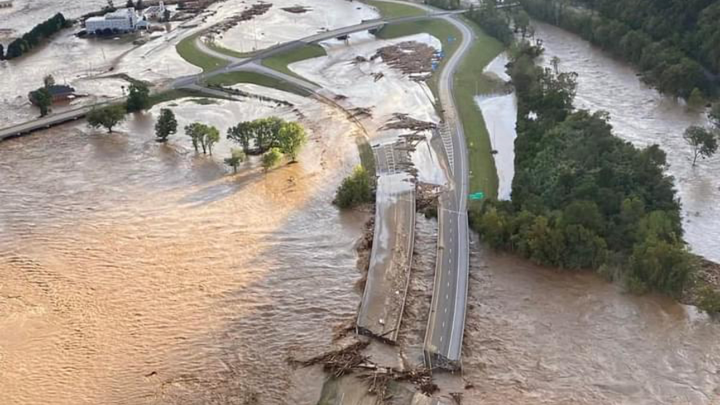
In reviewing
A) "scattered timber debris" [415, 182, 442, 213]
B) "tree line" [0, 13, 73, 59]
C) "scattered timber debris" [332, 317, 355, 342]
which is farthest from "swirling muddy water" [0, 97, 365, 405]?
"tree line" [0, 13, 73, 59]

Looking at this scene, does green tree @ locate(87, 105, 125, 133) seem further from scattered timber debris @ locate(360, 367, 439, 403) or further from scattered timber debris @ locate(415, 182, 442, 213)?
scattered timber debris @ locate(360, 367, 439, 403)

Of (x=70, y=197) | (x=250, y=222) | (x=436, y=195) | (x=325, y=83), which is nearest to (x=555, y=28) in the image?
(x=325, y=83)

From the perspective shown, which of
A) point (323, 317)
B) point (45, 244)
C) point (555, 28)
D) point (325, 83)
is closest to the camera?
point (323, 317)

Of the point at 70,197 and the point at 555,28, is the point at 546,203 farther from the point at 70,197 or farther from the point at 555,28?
Result: the point at 555,28

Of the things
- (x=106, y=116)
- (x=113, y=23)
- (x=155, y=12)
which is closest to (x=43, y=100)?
(x=106, y=116)

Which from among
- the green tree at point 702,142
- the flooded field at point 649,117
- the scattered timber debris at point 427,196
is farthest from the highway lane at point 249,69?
the green tree at point 702,142

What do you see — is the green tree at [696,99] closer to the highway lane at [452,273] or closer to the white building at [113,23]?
the highway lane at [452,273]

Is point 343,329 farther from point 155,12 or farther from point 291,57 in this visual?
point 155,12
